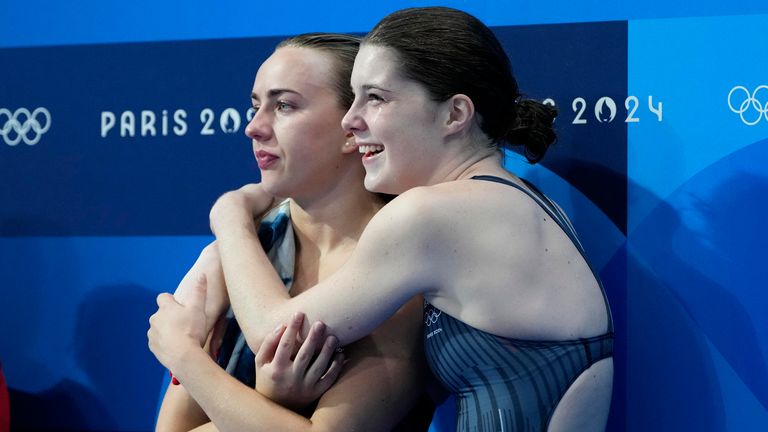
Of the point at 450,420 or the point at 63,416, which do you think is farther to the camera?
the point at 63,416

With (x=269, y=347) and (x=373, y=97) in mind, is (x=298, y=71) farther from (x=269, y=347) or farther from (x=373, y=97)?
(x=269, y=347)

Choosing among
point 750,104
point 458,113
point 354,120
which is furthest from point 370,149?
point 750,104

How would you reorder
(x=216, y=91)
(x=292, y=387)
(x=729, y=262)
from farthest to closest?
(x=216, y=91) → (x=729, y=262) → (x=292, y=387)

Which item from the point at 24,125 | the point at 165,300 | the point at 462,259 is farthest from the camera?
the point at 24,125

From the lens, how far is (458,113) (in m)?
1.69

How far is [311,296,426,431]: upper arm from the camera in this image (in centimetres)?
169

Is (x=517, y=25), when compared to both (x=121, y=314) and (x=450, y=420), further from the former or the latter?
(x=121, y=314)

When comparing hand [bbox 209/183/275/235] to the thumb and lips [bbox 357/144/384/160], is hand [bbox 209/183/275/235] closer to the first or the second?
the thumb

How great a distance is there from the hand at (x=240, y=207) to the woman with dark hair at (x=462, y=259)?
0.13 m

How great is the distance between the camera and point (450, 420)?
2.22 m

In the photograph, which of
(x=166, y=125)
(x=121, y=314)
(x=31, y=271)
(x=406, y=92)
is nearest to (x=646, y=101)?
(x=406, y=92)

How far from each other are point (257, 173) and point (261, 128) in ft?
1.57

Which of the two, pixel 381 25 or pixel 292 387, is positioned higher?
pixel 381 25

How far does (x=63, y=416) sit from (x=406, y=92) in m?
1.39
